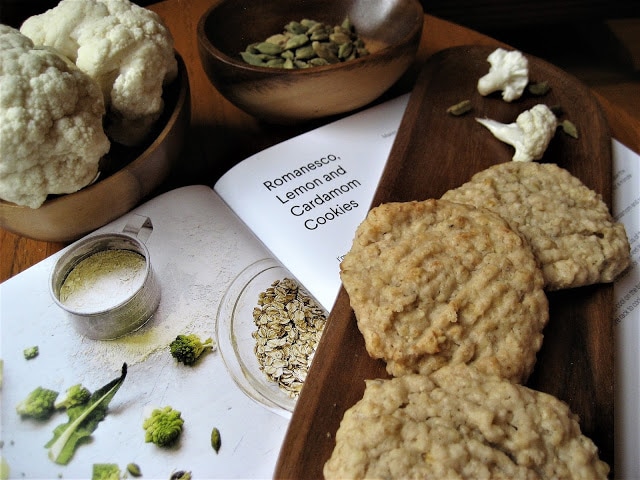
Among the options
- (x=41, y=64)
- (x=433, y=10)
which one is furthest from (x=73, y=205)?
(x=433, y=10)

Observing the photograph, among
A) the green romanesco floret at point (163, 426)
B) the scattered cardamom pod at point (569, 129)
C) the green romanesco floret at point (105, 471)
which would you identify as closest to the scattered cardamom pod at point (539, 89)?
the scattered cardamom pod at point (569, 129)

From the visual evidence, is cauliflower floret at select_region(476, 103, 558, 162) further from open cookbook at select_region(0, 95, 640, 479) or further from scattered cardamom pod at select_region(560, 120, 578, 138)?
open cookbook at select_region(0, 95, 640, 479)

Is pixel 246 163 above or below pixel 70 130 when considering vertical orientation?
below

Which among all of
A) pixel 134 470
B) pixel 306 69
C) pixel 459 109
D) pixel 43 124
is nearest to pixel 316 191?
pixel 306 69

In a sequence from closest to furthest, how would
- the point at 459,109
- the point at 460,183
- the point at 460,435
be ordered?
the point at 460,435 → the point at 460,183 → the point at 459,109

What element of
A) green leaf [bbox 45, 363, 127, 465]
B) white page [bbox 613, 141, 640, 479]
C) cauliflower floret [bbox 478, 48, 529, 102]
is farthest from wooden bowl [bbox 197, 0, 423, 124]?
green leaf [bbox 45, 363, 127, 465]

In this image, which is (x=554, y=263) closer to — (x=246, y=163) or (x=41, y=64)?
(x=246, y=163)

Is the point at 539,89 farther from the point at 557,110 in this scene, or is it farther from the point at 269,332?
the point at 269,332

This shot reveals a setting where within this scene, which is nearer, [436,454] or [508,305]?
[436,454]
